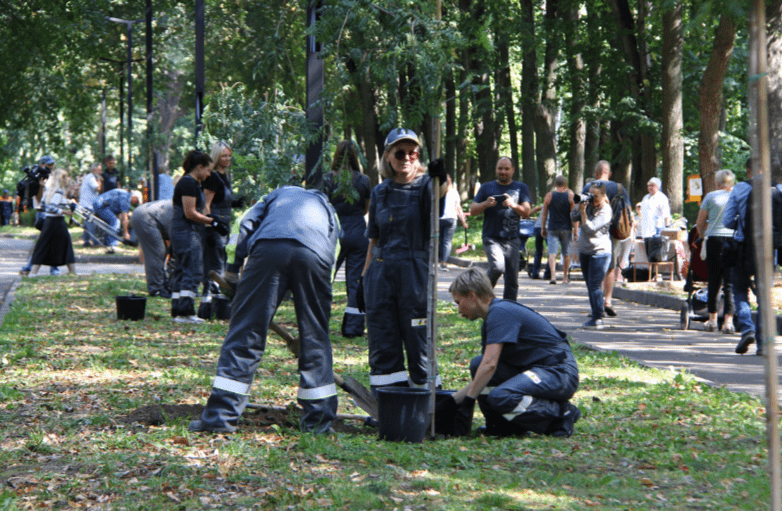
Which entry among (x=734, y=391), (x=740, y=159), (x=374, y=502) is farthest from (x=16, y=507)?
(x=740, y=159)

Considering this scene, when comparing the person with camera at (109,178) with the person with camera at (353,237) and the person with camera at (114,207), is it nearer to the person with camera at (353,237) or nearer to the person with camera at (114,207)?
the person with camera at (114,207)

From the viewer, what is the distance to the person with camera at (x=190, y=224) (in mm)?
10570

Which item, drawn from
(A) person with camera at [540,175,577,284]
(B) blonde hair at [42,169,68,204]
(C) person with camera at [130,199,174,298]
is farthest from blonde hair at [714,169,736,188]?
(B) blonde hair at [42,169,68,204]

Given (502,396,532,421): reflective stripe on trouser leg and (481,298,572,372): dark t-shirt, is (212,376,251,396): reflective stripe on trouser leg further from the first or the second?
(502,396,532,421): reflective stripe on trouser leg

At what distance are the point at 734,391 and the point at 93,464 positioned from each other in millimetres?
4990

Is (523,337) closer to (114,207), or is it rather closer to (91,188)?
(91,188)

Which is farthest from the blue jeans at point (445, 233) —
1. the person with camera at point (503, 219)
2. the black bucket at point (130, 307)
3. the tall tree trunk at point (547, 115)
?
the tall tree trunk at point (547, 115)

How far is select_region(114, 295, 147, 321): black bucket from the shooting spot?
1130 cm

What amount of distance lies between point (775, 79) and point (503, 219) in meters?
6.59

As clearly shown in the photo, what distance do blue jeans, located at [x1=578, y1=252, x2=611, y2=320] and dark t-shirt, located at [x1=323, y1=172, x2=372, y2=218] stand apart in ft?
10.3

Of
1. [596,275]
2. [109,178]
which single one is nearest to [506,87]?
[109,178]

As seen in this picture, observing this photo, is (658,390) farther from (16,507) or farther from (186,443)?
(16,507)

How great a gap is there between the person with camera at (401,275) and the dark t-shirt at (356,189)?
3.40m

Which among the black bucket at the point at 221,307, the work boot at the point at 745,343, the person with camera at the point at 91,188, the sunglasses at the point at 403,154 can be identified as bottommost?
the work boot at the point at 745,343
